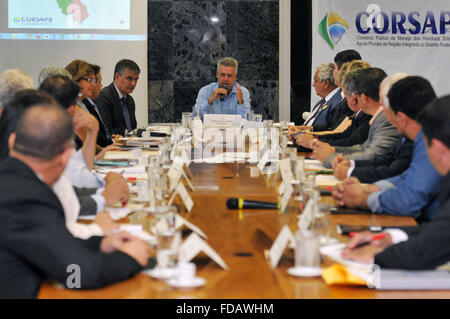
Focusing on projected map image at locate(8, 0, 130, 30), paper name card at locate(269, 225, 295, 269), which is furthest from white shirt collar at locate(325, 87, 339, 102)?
paper name card at locate(269, 225, 295, 269)

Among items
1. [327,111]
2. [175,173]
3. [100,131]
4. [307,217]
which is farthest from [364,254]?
[327,111]

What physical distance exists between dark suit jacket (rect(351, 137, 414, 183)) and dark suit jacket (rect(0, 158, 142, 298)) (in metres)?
2.05

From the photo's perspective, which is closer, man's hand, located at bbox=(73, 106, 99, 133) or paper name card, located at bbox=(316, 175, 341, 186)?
paper name card, located at bbox=(316, 175, 341, 186)

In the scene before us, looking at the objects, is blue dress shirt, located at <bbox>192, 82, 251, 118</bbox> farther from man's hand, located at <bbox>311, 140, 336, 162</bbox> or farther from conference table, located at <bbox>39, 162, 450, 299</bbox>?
conference table, located at <bbox>39, 162, 450, 299</bbox>

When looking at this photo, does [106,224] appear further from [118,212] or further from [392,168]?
[392,168]

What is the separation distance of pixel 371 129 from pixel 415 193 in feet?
4.90

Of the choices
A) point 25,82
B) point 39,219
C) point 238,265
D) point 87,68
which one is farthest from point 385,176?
point 87,68

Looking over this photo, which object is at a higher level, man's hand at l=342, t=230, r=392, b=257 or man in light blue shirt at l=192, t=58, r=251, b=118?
man in light blue shirt at l=192, t=58, r=251, b=118

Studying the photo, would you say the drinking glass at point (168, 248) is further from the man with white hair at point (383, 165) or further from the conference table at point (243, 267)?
the man with white hair at point (383, 165)

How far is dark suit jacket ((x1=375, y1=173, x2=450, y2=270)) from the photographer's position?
6.07 feet

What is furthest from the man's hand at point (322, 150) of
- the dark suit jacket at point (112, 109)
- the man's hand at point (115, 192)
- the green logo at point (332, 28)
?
the green logo at point (332, 28)

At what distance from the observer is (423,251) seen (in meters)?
1.85

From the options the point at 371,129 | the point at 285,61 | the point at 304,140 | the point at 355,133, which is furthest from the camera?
the point at 285,61
